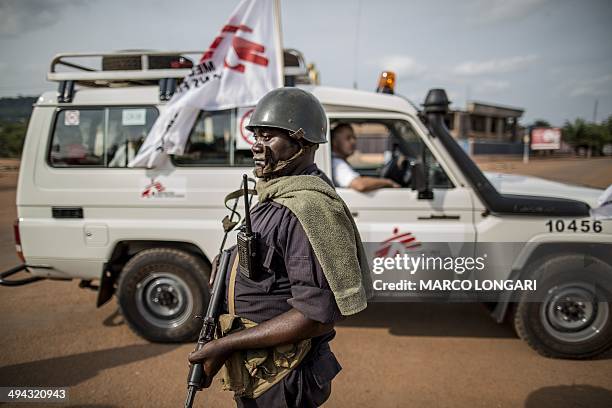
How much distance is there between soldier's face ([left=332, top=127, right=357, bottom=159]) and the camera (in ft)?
11.4

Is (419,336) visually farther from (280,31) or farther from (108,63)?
(108,63)

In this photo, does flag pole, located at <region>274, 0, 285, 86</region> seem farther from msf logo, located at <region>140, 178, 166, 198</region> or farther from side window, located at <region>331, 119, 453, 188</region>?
msf logo, located at <region>140, 178, 166, 198</region>

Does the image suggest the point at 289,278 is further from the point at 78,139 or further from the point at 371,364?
the point at 78,139

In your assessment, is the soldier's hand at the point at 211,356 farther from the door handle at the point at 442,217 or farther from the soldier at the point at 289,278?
the door handle at the point at 442,217

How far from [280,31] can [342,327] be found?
2.68m

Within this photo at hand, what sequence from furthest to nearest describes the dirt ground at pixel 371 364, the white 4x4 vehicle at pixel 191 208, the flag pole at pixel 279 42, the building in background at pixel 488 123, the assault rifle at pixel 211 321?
the building in background at pixel 488 123
the flag pole at pixel 279 42
the white 4x4 vehicle at pixel 191 208
the dirt ground at pixel 371 364
the assault rifle at pixel 211 321

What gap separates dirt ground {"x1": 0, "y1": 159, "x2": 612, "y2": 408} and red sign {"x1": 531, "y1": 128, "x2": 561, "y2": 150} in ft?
99.4

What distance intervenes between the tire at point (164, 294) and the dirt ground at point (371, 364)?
165 mm

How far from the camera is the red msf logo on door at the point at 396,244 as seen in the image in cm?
320

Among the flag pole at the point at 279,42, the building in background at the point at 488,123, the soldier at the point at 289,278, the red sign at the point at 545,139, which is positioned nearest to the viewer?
the soldier at the point at 289,278

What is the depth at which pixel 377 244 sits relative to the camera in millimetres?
3219

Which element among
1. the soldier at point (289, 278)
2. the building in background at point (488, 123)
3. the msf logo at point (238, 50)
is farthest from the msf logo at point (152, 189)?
the building in background at point (488, 123)

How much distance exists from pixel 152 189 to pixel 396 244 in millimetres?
1994

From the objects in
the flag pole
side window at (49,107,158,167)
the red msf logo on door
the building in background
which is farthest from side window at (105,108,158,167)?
the building in background
